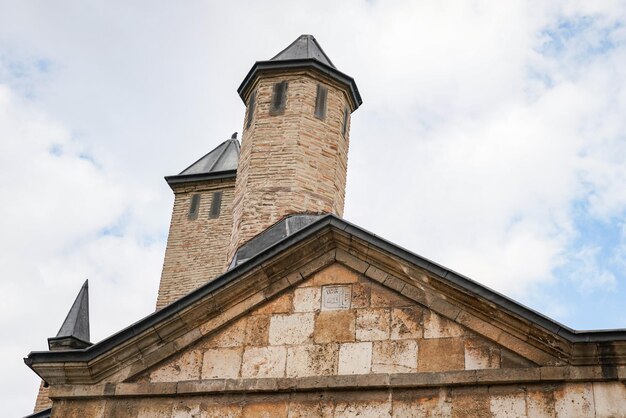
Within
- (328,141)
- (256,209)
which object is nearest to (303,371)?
(256,209)

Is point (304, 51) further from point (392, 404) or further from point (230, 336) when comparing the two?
point (392, 404)

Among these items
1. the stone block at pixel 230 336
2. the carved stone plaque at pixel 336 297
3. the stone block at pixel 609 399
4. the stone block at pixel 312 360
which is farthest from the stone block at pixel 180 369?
the stone block at pixel 609 399

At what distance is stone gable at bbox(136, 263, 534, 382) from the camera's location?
8406 mm

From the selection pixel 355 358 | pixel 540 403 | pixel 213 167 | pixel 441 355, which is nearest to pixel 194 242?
pixel 213 167

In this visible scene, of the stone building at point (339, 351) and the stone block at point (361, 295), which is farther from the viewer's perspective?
the stone block at point (361, 295)

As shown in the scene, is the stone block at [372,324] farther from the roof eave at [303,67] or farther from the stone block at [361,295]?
the roof eave at [303,67]

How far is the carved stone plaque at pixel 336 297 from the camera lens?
29.5 ft

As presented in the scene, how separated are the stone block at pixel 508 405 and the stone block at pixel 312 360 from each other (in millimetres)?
1556

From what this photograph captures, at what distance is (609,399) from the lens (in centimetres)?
776

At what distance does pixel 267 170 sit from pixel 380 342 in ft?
19.2

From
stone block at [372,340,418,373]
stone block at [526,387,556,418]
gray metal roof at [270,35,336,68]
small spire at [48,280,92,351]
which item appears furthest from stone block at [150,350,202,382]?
gray metal roof at [270,35,336,68]

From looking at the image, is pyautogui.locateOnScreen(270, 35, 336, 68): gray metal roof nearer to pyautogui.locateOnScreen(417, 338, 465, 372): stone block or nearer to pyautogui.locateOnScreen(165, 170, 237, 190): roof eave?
pyautogui.locateOnScreen(165, 170, 237, 190): roof eave

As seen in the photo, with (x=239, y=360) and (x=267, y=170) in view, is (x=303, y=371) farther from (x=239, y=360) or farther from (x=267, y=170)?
(x=267, y=170)

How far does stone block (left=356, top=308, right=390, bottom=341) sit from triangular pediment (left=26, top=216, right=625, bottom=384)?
0.04 feet
